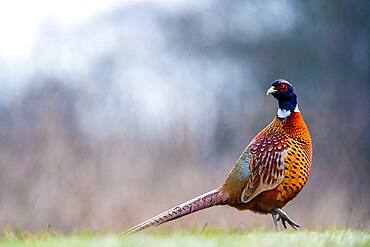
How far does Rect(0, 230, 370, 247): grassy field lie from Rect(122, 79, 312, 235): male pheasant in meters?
0.36

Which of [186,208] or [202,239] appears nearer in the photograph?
[202,239]

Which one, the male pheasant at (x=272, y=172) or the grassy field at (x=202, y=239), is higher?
the male pheasant at (x=272, y=172)

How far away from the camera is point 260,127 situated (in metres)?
5.43

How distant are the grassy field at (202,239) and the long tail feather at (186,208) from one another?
0.29m

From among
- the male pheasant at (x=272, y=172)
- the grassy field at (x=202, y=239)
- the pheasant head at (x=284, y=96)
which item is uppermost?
the pheasant head at (x=284, y=96)

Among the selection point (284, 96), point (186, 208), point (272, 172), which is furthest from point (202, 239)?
point (284, 96)

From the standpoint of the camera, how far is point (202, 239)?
305 cm

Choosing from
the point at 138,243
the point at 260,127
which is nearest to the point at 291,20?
the point at 260,127

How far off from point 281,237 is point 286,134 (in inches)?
29.9

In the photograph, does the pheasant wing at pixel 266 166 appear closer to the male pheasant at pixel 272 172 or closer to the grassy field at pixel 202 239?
the male pheasant at pixel 272 172

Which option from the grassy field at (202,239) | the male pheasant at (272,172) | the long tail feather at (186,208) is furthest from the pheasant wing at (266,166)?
the grassy field at (202,239)

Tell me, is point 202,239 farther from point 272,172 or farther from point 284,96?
point 284,96

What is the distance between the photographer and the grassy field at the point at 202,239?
9.60ft

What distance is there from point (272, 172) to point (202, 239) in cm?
73
